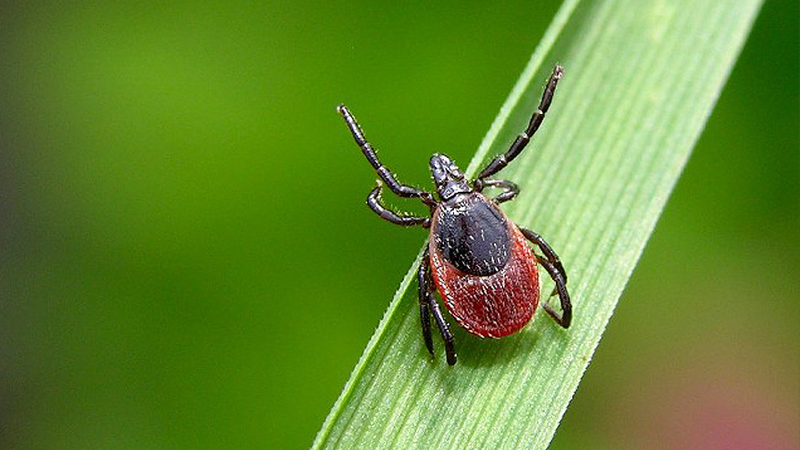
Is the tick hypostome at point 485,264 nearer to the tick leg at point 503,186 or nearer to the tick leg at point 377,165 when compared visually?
the tick leg at point 503,186

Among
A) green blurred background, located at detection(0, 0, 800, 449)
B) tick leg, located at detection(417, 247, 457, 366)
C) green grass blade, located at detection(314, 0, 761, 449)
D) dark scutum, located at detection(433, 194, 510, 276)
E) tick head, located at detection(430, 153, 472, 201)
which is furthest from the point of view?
green blurred background, located at detection(0, 0, 800, 449)

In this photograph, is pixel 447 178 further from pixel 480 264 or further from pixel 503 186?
pixel 480 264

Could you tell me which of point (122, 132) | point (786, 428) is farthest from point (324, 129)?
point (786, 428)

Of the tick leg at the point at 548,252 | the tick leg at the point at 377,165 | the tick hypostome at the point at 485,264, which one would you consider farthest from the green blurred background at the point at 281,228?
the tick leg at the point at 548,252

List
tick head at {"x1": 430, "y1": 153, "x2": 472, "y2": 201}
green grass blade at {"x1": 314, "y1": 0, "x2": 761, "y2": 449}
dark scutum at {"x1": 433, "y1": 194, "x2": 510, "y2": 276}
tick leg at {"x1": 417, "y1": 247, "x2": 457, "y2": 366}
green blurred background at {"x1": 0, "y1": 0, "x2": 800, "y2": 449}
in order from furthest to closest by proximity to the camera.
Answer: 1. green blurred background at {"x1": 0, "y1": 0, "x2": 800, "y2": 449}
2. tick head at {"x1": 430, "y1": 153, "x2": 472, "y2": 201}
3. dark scutum at {"x1": 433, "y1": 194, "x2": 510, "y2": 276}
4. tick leg at {"x1": 417, "y1": 247, "x2": 457, "y2": 366}
5. green grass blade at {"x1": 314, "y1": 0, "x2": 761, "y2": 449}

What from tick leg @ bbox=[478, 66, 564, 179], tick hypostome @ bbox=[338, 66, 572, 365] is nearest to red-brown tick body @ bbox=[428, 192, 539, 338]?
tick hypostome @ bbox=[338, 66, 572, 365]

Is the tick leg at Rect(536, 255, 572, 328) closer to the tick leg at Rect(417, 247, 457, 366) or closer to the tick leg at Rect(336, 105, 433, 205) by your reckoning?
the tick leg at Rect(417, 247, 457, 366)

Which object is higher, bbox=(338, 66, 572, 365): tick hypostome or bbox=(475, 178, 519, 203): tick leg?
bbox=(475, 178, 519, 203): tick leg
